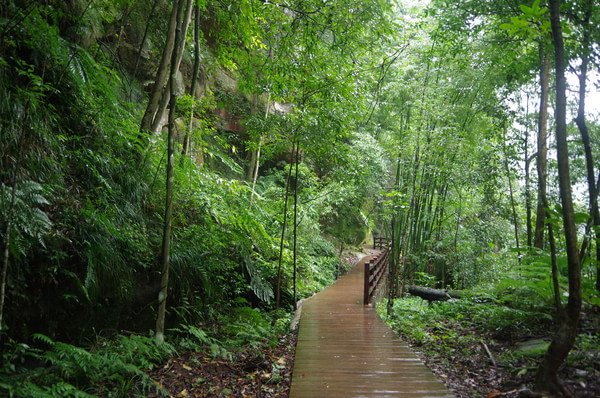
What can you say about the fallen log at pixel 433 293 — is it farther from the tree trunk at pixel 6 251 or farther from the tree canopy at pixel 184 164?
the tree trunk at pixel 6 251

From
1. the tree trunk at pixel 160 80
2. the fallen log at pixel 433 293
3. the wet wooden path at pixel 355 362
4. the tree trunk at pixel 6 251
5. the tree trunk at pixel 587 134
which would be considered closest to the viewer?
the tree trunk at pixel 6 251

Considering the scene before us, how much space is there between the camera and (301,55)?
575 centimetres

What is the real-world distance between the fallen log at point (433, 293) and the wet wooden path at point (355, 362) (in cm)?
282

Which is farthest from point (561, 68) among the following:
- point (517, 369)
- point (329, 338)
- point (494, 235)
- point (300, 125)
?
point (494, 235)

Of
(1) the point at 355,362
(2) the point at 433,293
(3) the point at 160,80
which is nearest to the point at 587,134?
(1) the point at 355,362

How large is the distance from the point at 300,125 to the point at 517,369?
4.48 metres

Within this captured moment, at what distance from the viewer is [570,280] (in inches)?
99.0

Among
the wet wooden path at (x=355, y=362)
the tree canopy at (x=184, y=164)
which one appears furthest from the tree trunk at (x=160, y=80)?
the wet wooden path at (x=355, y=362)

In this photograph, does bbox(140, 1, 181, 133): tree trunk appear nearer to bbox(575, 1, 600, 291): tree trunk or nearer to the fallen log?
bbox(575, 1, 600, 291): tree trunk

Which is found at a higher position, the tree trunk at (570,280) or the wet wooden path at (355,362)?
the tree trunk at (570,280)

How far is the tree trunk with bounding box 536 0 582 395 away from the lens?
2.47 metres

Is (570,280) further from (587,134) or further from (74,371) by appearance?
(74,371)

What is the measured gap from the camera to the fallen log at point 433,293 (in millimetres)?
8250

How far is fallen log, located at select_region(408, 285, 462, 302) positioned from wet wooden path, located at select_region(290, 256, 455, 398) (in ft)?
9.25
